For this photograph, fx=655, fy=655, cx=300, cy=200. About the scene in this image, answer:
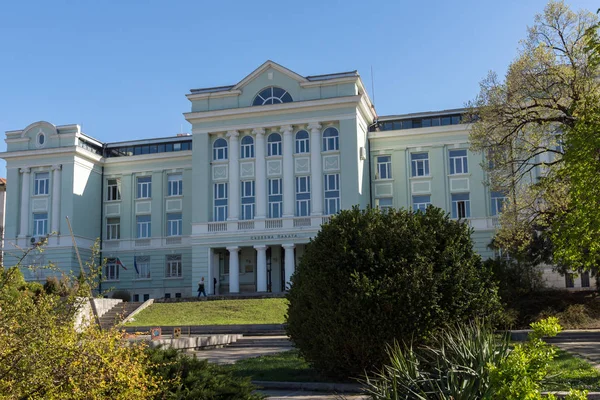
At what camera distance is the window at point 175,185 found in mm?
52000

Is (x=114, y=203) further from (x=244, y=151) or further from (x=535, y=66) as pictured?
(x=535, y=66)

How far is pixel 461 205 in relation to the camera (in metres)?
46.4

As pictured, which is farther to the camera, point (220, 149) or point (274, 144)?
point (220, 149)

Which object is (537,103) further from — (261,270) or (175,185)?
(175,185)

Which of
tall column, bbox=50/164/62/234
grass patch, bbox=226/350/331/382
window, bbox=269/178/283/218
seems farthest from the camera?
tall column, bbox=50/164/62/234

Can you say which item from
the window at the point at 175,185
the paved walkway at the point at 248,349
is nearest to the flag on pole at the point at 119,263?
the window at the point at 175,185

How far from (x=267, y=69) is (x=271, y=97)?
2.00 m

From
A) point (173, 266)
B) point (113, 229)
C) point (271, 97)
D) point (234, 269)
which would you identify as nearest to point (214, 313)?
point (234, 269)

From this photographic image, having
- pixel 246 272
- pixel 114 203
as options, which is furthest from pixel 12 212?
pixel 246 272

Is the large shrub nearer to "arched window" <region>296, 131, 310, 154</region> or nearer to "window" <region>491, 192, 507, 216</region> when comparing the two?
"arched window" <region>296, 131, 310, 154</region>

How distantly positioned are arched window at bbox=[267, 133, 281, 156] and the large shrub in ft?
104

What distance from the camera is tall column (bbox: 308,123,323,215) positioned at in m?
43.9

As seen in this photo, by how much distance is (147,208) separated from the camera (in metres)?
52.5

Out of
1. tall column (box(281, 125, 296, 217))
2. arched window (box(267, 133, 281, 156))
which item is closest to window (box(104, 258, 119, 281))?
arched window (box(267, 133, 281, 156))
